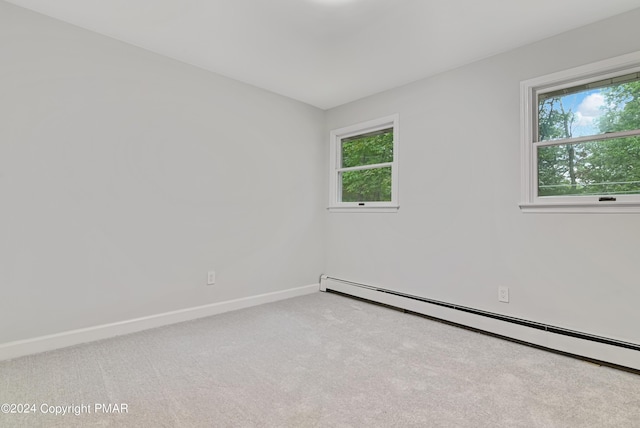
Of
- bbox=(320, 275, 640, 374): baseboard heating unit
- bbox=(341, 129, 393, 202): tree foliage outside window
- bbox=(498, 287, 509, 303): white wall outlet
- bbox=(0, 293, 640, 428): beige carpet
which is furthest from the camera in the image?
bbox=(341, 129, 393, 202): tree foliage outside window

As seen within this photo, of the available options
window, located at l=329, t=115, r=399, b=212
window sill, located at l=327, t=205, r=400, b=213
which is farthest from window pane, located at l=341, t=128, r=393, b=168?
window sill, located at l=327, t=205, r=400, b=213

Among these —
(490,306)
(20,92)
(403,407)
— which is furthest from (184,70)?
(490,306)

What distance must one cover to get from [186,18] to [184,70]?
706 mm

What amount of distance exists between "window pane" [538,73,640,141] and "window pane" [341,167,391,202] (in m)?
1.50

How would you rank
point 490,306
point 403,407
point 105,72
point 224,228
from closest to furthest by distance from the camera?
point 403,407 → point 105,72 → point 490,306 → point 224,228

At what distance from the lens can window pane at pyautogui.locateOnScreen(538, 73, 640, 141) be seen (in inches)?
84.3

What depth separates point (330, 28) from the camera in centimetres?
233

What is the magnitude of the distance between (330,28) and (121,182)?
205 centimetres

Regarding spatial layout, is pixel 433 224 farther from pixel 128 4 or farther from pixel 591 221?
pixel 128 4

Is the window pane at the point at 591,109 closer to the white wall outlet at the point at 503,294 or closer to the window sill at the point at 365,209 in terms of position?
the white wall outlet at the point at 503,294

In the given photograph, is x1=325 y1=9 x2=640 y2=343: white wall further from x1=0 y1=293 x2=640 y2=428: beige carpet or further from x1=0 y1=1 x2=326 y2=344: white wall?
x1=0 y1=1 x2=326 y2=344: white wall

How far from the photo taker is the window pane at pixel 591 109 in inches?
84.3

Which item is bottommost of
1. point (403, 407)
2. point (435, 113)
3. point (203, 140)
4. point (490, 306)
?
point (403, 407)

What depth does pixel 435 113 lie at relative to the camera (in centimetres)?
304
